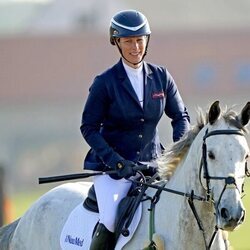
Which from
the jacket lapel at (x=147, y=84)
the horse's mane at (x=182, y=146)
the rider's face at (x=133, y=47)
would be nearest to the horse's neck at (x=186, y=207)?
the horse's mane at (x=182, y=146)

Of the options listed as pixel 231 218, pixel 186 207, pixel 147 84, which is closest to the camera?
pixel 231 218

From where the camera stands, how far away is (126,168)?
290 inches

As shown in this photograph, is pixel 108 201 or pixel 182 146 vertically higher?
pixel 182 146

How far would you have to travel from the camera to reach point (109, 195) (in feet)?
25.0

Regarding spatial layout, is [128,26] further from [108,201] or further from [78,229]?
→ [78,229]

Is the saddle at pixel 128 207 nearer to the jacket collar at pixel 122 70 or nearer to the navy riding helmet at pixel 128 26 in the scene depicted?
the jacket collar at pixel 122 70

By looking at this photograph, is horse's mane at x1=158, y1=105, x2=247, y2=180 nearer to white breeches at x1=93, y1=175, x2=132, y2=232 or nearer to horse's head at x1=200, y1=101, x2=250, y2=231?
horse's head at x1=200, y1=101, x2=250, y2=231

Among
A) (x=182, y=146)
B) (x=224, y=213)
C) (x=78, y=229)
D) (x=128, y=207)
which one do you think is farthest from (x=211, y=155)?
(x=78, y=229)

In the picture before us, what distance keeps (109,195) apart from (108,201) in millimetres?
50

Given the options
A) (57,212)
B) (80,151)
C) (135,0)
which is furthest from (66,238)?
(135,0)

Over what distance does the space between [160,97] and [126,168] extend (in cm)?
73

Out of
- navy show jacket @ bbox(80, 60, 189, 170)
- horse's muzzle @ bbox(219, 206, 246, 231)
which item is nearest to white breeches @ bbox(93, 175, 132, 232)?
navy show jacket @ bbox(80, 60, 189, 170)

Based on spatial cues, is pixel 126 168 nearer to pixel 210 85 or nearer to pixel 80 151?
pixel 80 151

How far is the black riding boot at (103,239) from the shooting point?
7.57 metres
